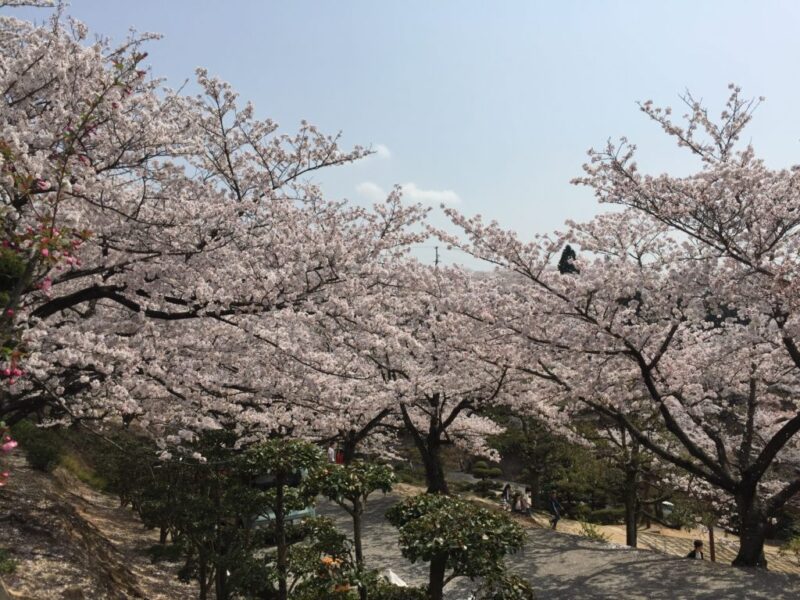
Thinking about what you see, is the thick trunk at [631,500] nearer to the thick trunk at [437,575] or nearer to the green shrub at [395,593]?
the green shrub at [395,593]

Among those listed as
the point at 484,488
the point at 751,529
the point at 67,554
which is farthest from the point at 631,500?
the point at 67,554

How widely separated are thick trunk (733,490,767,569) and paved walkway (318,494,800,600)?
46 centimetres

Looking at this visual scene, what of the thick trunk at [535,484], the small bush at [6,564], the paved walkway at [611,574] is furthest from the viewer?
the thick trunk at [535,484]

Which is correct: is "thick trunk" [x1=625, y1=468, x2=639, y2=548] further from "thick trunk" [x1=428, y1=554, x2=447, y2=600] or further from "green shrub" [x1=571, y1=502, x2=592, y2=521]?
"thick trunk" [x1=428, y1=554, x2=447, y2=600]

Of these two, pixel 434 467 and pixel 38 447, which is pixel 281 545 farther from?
pixel 38 447

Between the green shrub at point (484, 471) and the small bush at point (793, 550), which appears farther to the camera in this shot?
the green shrub at point (484, 471)

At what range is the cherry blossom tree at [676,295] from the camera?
7.88m

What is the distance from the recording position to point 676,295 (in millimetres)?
8625

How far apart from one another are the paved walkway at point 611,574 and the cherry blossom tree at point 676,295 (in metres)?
1.04

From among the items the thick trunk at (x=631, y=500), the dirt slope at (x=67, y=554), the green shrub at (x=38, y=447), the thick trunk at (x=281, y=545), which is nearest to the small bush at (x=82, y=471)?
the green shrub at (x=38, y=447)

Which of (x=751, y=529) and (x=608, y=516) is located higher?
(x=751, y=529)

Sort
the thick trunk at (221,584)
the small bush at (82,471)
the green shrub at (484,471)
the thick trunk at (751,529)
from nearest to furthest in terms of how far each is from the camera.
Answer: the thick trunk at (221,584) < the thick trunk at (751,529) < the small bush at (82,471) < the green shrub at (484,471)

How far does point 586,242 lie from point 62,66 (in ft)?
26.0

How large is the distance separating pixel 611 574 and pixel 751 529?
95.2 inches
